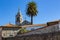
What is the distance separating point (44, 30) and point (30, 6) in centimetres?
4154

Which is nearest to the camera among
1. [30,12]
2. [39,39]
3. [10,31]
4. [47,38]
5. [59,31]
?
[59,31]

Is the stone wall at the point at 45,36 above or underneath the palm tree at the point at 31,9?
underneath

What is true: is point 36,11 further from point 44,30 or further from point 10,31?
point 44,30

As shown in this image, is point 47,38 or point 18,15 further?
point 18,15

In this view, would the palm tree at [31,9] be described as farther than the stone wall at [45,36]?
Yes

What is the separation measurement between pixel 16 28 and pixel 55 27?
86.3 ft

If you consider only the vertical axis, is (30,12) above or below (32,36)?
above

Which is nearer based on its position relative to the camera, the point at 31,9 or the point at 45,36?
the point at 45,36

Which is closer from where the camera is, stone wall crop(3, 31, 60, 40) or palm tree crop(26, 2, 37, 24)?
stone wall crop(3, 31, 60, 40)

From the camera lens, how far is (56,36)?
1291 centimetres

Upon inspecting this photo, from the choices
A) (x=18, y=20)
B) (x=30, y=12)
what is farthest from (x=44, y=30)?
(x=18, y=20)

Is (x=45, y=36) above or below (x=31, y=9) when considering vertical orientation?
below

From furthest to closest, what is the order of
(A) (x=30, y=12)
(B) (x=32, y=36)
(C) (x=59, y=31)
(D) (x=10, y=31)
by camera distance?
(A) (x=30, y=12) < (D) (x=10, y=31) < (B) (x=32, y=36) < (C) (x=59, y=31)

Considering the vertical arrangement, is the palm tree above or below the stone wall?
above
